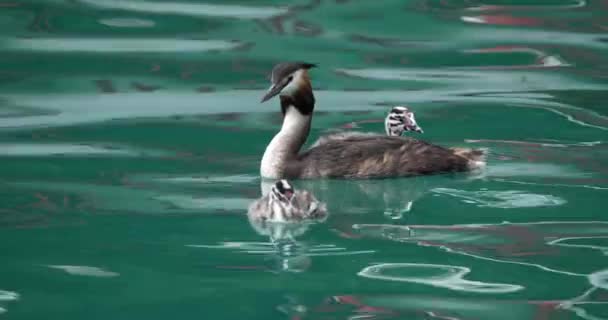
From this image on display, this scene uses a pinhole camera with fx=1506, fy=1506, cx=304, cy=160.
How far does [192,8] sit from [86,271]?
7.20 m

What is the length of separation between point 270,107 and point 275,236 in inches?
159

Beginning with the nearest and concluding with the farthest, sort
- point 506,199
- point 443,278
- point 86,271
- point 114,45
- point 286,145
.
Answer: point 443,278 < point 86,271 < point 506,199 < point 286,145 < point 114,45

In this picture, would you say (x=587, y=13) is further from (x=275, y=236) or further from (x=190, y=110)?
(x=275, y=236)

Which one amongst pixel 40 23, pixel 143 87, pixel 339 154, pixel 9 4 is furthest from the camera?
pixel 9 4

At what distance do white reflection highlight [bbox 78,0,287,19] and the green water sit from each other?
0.10 ft

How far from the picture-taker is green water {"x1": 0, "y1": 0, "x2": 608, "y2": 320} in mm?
7082

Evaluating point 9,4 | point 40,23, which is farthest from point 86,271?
point 9,4

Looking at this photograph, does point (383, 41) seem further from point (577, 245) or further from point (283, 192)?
point (577, 245)

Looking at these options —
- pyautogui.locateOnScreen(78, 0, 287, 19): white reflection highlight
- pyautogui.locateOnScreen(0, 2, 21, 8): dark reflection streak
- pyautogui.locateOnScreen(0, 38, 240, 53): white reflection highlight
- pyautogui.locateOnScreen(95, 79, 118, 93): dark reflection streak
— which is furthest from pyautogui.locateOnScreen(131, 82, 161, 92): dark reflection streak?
pyautogui.locateOnScreen(0, 2, 21, 8): dark reflection streak

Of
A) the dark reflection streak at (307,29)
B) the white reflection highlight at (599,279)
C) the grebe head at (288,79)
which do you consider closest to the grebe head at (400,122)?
the grebe head at (288,79)

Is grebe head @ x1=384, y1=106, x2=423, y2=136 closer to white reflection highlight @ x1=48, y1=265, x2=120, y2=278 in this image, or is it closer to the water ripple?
white reflection highlight @ x1=48, y1=265, x2=120, y2=278

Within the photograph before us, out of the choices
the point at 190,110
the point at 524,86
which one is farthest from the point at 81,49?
the point at 524,86

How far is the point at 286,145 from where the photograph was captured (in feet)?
31.5

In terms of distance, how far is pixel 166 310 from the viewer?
6.81 meters
